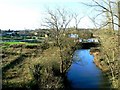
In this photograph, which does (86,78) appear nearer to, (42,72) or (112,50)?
(112,50)

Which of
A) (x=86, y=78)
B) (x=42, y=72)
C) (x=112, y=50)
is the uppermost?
(x=112, y=50)

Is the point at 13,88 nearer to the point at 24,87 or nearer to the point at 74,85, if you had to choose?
the point at 24,87

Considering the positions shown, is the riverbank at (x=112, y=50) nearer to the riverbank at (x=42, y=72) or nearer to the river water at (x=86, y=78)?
the river water at (x=86, y=78)

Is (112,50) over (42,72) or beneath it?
over

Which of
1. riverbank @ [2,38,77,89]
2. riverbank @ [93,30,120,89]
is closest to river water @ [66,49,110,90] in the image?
riverbank @ [93,30,120,89]

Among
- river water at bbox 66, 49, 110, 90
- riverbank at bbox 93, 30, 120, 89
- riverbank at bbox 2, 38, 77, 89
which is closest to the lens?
riverbank at bbox 2, 38, 77, 89

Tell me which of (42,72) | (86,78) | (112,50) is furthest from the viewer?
(86,78)

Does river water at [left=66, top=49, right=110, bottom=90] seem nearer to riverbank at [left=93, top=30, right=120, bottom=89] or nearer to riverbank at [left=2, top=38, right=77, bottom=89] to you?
riverbank at [left=93, top=30, right=120, bottom=89]

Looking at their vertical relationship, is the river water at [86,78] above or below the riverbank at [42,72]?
below

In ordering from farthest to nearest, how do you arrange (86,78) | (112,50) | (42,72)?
(86,78) < (112,50) < (42,72)

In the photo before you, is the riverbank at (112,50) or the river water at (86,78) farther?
the river water at (86,78)

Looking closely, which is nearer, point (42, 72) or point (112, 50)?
point (42, 72)

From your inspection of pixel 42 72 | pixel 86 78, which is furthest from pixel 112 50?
pixel 42 72

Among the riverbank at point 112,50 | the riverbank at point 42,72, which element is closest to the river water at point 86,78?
the riverbank at point 112,50
